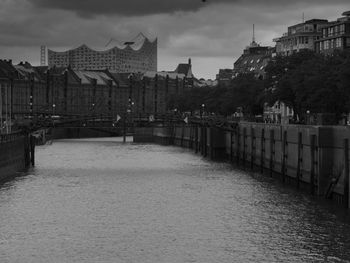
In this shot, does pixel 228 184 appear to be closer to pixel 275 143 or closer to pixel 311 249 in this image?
pixel 275 143

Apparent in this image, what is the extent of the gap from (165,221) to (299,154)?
1876 centimetres

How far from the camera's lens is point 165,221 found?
4591 centimetres

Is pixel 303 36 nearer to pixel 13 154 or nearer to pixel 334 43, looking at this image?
pixel 334 43

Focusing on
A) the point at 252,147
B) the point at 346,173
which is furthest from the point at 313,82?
the point at 346,173

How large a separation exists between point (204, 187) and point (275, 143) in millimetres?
12824

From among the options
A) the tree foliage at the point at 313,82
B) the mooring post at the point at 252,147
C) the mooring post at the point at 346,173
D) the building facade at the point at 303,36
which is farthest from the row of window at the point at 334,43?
the mooring post at the point at 346,173

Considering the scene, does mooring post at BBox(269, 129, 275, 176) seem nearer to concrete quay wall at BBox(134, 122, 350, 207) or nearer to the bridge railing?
concrete quay wall at BBox(134, 122, 350, 207)

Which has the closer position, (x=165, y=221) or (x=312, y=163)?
(x=165, y=221)

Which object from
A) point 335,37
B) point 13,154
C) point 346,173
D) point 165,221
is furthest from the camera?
point 335,37

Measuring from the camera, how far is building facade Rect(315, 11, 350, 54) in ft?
460

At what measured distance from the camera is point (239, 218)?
154 feet

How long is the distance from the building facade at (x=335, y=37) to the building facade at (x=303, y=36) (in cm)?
1695

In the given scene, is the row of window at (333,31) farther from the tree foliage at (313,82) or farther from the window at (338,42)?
the tree foliage at (313,82)

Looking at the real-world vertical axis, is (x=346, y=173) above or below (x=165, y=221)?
above
